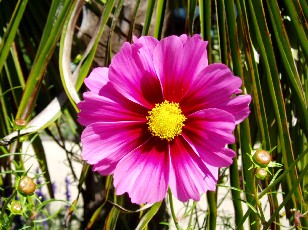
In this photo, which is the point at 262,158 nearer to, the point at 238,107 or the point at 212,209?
the point at 238,107

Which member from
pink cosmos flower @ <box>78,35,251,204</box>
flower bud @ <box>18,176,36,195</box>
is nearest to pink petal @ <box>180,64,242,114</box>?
pink cosmos flower @ <box>78,35,251,204</box>

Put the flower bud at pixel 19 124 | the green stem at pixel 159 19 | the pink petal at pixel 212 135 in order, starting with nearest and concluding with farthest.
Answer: the pink petal at pixel 212 135
the flower bud at pixel 19 124
the green stem at pixel 159 19

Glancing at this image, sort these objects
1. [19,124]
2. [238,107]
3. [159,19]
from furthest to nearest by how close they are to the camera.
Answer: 1. [159,19]
2. [19,124]
3. [238,107]

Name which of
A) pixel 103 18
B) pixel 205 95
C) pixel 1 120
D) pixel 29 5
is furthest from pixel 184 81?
pixel 29 5

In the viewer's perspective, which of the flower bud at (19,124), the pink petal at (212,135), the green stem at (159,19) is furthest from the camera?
the green stem at (159,19)

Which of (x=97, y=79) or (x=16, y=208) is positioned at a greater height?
(x=97, y=79)

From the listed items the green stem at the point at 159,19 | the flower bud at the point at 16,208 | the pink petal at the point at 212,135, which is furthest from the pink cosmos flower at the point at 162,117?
the green stem at the point at 159,19

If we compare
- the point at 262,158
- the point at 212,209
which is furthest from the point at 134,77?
the point at 212,209

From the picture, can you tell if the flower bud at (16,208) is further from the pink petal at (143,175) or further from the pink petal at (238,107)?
the pink petal at (238,107)
